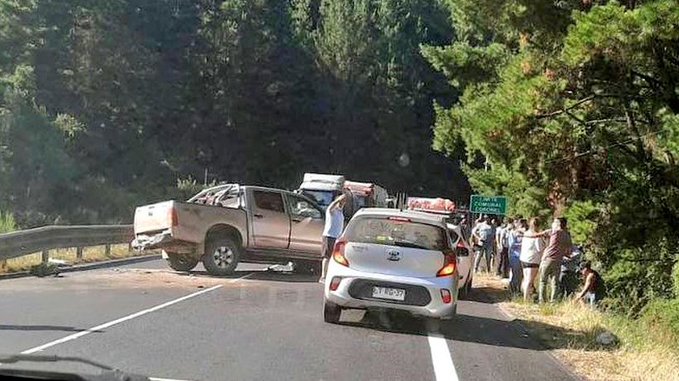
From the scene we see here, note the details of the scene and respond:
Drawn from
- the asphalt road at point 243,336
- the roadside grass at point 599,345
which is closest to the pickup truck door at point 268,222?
the asphalt road at point 243,336

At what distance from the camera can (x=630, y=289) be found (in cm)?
1861

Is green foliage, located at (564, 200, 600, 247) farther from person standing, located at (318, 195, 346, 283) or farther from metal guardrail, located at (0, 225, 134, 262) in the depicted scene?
metal guardrail, located at (0, 225, 134, 262)

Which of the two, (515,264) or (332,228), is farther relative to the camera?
(515,264)

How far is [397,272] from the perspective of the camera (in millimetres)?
12141

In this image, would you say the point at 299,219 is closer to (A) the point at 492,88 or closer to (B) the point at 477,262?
(A) the point at 492,88

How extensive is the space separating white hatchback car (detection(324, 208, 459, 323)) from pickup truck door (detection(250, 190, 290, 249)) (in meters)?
6.95

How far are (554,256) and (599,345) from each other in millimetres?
4409

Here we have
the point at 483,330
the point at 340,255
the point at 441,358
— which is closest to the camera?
the point at 441,358

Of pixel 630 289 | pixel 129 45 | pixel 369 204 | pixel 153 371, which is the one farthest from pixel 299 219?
pixel 129 45

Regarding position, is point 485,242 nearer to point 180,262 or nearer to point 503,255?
point 503,255

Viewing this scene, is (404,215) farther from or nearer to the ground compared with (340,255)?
farther from the ground

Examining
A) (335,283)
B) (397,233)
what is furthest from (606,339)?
(335,283)

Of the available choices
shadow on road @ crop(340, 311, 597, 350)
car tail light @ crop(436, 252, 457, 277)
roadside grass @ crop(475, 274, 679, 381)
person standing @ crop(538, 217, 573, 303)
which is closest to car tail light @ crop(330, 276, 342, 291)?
shadow on road @ crop(340, 311, 597, 350)

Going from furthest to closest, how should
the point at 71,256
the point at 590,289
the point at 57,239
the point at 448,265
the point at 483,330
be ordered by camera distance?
the point at 71,256, the point at 57,239, the point at 590,289, the point at 483,330, the point at 448,265
